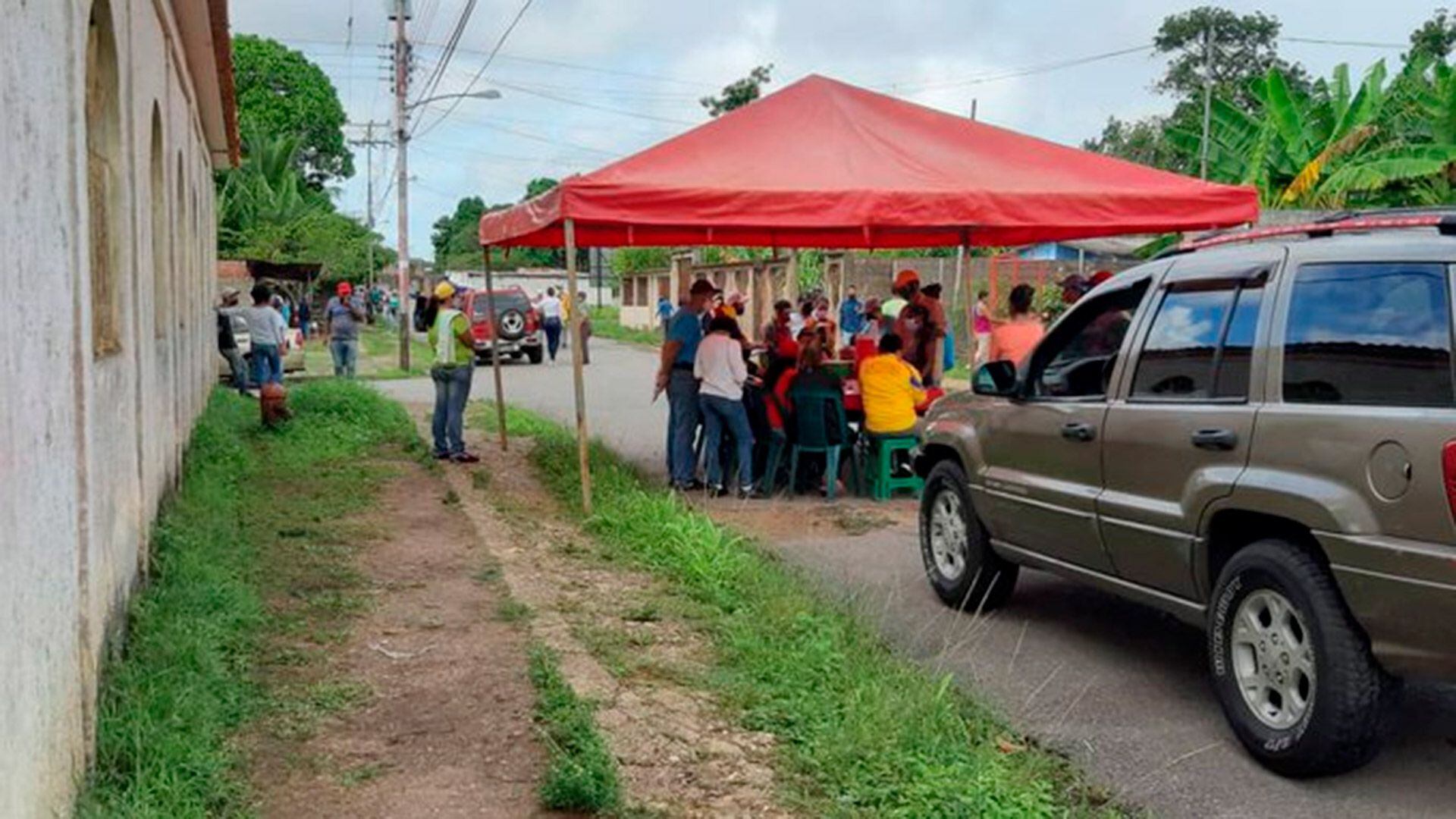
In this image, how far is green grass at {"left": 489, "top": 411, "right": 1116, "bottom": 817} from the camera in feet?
14.0

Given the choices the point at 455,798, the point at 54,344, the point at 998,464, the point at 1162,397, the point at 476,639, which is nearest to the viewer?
the point at 54,344

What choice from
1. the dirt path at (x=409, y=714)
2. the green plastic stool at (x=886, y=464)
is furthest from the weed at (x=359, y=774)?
Answer: the green plastic stool at (x=886, y=464)

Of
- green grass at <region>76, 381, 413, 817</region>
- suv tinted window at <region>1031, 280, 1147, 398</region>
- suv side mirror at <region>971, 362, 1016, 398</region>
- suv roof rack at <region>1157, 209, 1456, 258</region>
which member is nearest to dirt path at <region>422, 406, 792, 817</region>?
green grass at <region>76, 381, 413, 817</region>

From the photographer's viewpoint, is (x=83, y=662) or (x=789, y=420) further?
(x=789, y=420)

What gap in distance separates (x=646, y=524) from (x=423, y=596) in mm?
1933

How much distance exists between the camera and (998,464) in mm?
6605

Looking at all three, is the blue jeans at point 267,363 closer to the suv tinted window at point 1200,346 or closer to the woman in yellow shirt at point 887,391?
the woman in yellow shirt at point 887,391

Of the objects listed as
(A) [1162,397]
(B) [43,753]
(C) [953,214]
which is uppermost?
(C) [953,214]

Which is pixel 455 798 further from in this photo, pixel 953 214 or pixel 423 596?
pixel 953 214

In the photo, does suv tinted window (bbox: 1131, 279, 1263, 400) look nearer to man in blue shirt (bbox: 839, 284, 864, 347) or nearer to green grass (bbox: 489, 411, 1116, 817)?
green grass (bbox: 489, 411, 1116, 817)

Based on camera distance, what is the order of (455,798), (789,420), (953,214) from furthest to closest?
1. (789,420)
2. (953,214)
3. (455,798)

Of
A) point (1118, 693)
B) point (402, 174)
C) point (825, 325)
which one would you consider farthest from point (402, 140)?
point (1118, 693)

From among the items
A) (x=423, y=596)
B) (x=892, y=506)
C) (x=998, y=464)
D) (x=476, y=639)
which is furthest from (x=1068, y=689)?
(x=892, y=506)

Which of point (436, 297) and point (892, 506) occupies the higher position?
point (436, 297)
